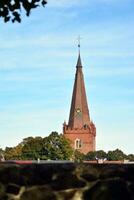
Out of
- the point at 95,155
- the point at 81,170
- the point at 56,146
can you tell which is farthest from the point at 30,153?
the point at 81,170

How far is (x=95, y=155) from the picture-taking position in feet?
637

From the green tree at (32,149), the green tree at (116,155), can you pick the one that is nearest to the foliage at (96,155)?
the green tree at (116,155)

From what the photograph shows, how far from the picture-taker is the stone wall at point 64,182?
8.38 meters

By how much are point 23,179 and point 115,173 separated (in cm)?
110

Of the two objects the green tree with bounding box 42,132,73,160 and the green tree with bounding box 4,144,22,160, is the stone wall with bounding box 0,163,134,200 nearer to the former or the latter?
the green tree with bounding box 42,132,73,160

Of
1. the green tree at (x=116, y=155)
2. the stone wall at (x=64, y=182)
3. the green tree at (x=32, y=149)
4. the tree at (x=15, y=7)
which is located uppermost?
the green tree at (x=116, y=155)

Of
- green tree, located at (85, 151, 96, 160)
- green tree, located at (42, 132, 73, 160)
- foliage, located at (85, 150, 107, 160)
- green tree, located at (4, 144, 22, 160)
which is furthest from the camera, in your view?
green tree, located at (85, 151, 96, 160)

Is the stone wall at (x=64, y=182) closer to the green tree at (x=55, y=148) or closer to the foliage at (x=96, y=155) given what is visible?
the green tree at (x=55, y=148)

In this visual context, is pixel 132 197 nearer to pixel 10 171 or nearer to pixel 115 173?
pixel 115 173

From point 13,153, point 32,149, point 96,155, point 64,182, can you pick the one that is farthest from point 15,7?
point 96,155

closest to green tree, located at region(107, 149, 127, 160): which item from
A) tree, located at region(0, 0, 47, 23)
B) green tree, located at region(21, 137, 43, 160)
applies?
green tree, located at region(21, 137, 43, 160)

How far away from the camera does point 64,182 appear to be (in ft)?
27.8

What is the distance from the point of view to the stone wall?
8.38 meters

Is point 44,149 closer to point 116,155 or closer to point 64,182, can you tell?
point 116,155
